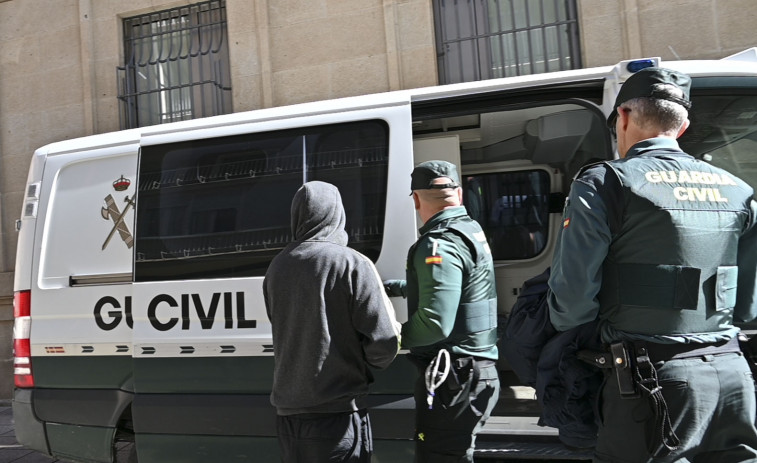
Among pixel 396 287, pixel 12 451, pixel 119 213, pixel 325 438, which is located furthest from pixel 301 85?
pixel 325 438

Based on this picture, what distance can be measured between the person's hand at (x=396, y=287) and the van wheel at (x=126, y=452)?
1736mm

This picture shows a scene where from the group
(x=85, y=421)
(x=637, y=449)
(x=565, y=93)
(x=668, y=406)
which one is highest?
(x=565, y=93)

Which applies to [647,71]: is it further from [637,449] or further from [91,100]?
[91,100]

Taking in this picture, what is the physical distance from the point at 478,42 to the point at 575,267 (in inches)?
225

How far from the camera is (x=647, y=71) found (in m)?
1.77

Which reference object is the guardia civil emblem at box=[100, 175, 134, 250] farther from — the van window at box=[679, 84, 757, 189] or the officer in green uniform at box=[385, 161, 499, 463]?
the van window at box=[679, 84, 757, 189]

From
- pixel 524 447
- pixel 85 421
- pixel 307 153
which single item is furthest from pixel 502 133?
pixel 85 421

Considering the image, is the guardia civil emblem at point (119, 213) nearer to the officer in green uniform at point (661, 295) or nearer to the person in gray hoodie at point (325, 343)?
the person in gray hoodie at point (325, 343)

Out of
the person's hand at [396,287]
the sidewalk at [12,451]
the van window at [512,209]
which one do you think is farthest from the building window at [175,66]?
the person's hand at [396,287]

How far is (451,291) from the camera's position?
2.13 meters

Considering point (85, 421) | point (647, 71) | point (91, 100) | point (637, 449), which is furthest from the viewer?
point (91, 100)

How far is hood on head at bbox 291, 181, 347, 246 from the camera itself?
219 centimetres

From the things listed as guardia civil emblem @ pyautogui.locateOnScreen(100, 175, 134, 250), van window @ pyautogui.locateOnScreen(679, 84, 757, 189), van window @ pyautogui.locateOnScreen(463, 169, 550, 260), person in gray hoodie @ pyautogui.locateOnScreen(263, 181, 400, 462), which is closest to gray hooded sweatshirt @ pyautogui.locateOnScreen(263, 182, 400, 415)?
person in gray hoodie @ pyautogui.locateOnScreen(263, 181, 400, 462)

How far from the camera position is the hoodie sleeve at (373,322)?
2.09 m
